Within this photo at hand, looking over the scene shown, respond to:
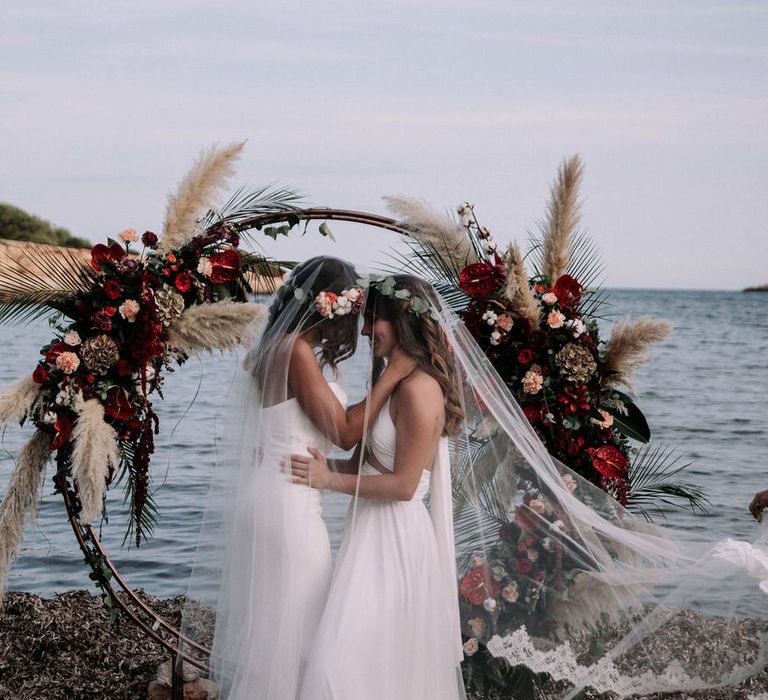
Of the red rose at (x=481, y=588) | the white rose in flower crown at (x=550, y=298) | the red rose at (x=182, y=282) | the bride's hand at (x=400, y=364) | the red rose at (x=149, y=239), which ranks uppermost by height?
the red rose at (x=149, y=239)

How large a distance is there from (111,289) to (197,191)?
2.15 feet

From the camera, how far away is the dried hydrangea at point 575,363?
4895mm

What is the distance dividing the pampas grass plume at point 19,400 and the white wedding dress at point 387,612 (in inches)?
69.8

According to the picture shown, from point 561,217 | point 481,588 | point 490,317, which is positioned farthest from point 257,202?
point 481,588

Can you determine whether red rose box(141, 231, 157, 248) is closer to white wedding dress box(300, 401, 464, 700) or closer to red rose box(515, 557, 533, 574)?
white wedding dress box(300, 401, 464, 700)

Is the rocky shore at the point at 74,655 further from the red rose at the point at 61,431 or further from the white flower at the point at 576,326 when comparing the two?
the white flower at the point at 576,326

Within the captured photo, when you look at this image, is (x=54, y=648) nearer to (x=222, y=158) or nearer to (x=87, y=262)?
(x=87, y=262)

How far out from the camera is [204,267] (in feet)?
16.0

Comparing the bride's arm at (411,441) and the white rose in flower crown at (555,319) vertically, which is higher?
the white rose in flower crown at (555,319)

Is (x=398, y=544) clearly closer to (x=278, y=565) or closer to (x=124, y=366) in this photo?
(x=278, y=565)

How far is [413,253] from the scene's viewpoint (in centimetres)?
519

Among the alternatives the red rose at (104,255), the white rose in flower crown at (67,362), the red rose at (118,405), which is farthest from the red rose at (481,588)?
the red rose at (104,255)

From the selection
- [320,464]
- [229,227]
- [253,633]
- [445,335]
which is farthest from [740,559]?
[229,227]

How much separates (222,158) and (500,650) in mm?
2721
